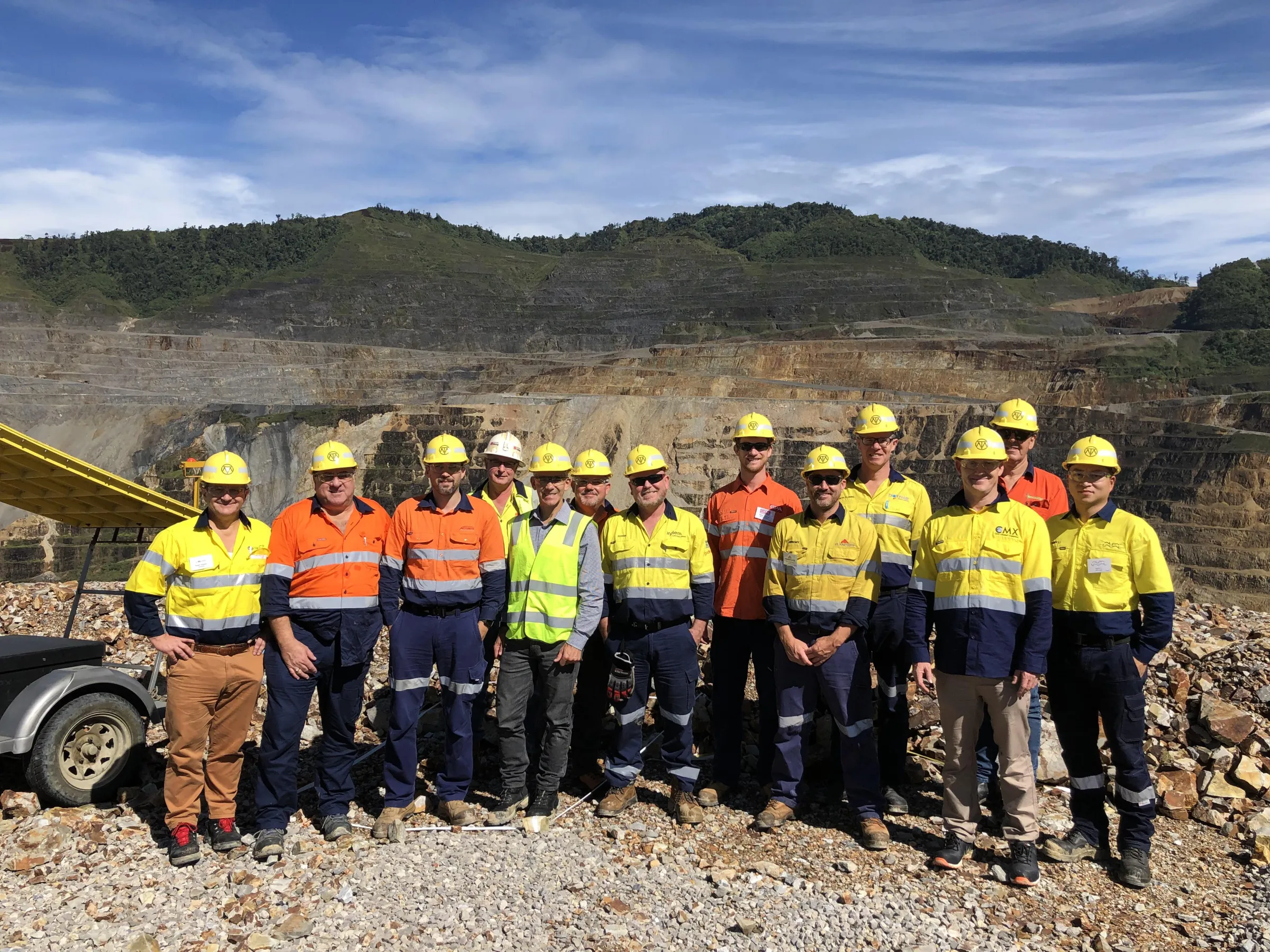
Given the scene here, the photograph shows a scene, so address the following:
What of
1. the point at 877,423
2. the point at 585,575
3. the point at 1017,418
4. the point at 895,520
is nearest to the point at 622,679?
the point at 585,575

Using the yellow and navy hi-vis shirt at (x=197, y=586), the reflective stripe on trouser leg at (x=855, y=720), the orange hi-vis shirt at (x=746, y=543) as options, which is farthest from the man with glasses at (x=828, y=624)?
the yellow and navy hi-vis shirt at (x=197, y=586)

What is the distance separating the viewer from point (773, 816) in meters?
4.80

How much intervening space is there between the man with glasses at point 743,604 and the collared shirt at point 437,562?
1.32 meters

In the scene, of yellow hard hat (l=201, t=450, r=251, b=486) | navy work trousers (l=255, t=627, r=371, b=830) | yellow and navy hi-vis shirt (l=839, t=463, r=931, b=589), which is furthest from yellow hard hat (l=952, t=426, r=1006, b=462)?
yellow hard hat (l=201, t=450, r=251, b=486)

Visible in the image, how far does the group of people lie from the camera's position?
4.37m

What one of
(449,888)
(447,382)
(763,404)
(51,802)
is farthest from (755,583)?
(447,382)

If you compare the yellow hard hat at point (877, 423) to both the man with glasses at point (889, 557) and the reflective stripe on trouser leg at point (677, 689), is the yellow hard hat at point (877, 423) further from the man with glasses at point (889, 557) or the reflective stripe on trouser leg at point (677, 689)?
the reflective stripe on trouser leg at point (677, 689)

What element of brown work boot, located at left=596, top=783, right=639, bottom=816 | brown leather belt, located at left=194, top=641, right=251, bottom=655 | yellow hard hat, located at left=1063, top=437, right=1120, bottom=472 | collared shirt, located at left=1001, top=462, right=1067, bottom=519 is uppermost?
yellow hard hat, located at left=1063, top=437, right=1120, bottom=472

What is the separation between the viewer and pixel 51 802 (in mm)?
4938

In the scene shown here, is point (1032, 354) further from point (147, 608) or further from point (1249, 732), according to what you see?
point (147, 608)

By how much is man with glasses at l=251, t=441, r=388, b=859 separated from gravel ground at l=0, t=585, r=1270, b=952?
0.37m

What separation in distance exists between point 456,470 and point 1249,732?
494 cm

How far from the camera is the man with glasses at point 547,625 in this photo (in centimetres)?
484

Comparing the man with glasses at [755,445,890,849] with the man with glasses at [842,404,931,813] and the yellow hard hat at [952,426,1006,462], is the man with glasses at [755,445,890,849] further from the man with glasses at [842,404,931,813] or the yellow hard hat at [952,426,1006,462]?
the yellow hard hat at [952,426,1006,462]
